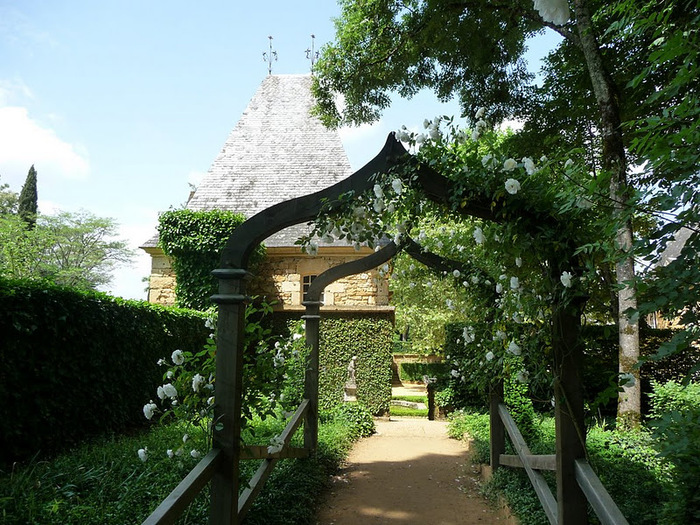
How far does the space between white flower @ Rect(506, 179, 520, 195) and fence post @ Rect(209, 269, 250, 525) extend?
1.58 m

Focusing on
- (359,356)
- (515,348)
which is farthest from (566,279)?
(359,356)

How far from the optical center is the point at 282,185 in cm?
1381

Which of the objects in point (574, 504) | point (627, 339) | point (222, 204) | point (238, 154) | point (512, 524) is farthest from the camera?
point (238, 154)

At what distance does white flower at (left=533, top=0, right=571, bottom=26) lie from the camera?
1041 mm

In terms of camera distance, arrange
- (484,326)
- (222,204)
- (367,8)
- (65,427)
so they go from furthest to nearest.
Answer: (222,204) → (367,8) → (65,427) → (484,326)

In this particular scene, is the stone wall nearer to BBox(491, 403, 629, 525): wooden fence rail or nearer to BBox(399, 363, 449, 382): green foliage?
BBox(491, 403, 629, 525): wooden fence rail

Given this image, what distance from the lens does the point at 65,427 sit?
5590mm

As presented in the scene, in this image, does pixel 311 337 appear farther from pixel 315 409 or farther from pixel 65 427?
pixel 65 427

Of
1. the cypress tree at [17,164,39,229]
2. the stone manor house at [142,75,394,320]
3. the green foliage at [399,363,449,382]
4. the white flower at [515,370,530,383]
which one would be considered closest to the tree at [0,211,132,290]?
the cypress tree at [17,164,39,229]

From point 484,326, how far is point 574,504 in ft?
6.37

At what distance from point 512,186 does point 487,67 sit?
23.0ft

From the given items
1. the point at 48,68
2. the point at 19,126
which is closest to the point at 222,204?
the point at 48,68

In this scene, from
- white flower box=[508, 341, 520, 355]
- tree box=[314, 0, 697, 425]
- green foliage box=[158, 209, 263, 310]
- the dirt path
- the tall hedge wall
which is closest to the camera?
white flower box=[508, 341, 520, 355]

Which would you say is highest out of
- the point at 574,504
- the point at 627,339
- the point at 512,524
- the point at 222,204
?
the point at 222,204
